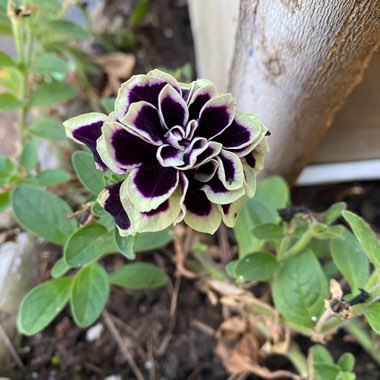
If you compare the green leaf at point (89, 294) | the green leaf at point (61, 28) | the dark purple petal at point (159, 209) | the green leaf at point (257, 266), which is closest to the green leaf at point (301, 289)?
the green leaf at point (257, 266)

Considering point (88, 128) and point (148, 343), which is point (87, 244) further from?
point (148, 343)

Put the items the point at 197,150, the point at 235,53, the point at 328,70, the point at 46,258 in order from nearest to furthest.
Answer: the point at 197,150 < the point at 328,70 < the point at 235,53 < the point at 46,258

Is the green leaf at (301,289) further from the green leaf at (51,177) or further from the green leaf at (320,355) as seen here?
the green leaf at (51,177)

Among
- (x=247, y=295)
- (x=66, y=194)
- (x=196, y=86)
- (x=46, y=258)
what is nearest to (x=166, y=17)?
(x=66, y=194)

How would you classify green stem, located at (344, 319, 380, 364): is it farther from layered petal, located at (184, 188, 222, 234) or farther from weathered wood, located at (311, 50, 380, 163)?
layered petal, located at (184, 188, 222, 234)

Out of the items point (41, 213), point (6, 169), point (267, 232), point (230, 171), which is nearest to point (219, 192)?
point (230, 171)

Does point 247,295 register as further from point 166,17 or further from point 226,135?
point 166,17
